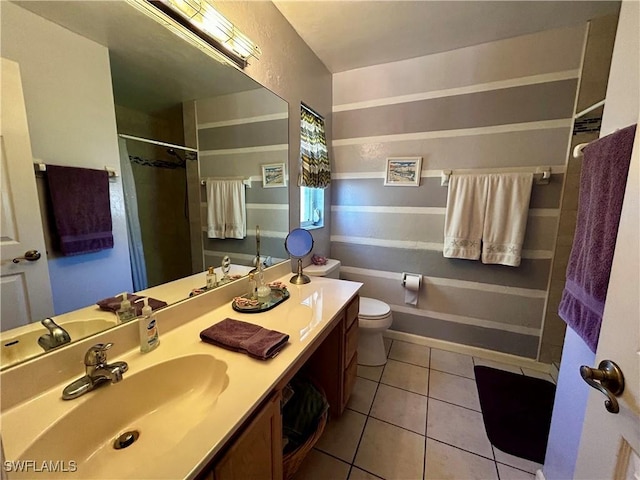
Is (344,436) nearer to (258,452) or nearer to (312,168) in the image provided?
(258,452)

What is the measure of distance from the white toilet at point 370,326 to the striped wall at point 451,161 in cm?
43

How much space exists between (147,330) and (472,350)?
2.47 meters

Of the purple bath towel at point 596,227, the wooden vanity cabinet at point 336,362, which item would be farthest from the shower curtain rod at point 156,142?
the purple bath towel at point 596,227

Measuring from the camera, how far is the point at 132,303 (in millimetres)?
992

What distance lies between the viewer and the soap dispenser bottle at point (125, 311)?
95 centimetres

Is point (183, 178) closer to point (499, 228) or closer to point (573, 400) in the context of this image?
point (573, 400)

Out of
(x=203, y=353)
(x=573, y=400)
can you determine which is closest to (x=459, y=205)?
(x=573, y=400)

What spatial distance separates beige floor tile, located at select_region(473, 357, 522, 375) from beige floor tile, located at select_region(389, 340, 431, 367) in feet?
1.29

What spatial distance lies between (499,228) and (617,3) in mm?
1453

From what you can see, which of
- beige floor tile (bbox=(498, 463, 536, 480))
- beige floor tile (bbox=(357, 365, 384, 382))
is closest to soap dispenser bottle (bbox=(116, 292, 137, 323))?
beige floor tile (bbox=(357, 365, 384, 382))

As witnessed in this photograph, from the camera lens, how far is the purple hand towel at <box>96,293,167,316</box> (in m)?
0.92

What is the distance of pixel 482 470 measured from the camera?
52.8 inches

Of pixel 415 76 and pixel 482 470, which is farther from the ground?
pixel 415 76

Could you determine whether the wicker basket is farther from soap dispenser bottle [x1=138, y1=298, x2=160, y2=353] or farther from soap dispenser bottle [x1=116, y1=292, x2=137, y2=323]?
soap dispenser bottle [x1=116, y1=292, x2=137, y2=323]
